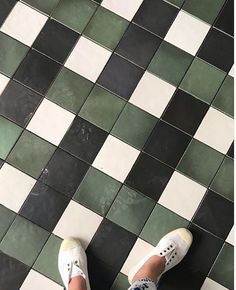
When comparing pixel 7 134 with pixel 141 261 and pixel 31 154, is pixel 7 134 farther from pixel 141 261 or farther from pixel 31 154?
pixel 141 261

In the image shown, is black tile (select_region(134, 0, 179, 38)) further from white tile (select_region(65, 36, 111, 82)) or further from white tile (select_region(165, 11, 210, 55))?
white tile (select_region(65, 36, 111, 82))

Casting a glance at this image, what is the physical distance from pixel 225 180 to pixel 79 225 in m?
0.54

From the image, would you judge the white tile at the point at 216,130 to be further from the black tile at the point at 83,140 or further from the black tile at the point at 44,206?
the black tile at the point at 44,206

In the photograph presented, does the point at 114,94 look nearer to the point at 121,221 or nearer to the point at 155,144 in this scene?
the point at 155,144

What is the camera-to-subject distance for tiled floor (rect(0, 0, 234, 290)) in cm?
147

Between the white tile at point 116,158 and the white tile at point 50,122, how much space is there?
157mm

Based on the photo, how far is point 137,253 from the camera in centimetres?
147

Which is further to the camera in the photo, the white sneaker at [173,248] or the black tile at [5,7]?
the black tile at [5,7]

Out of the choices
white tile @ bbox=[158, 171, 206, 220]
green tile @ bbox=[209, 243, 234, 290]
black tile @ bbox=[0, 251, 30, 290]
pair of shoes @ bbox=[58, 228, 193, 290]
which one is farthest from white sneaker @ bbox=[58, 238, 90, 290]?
green tile @ bbox=[209, 243, 234, 290]

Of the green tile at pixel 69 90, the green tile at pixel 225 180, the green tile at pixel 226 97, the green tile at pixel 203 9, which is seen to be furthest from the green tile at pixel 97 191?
the green tile at pixel 203 9

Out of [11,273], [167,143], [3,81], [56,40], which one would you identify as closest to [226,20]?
[167,143]

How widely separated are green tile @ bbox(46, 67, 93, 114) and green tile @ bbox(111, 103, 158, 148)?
0.51 ft

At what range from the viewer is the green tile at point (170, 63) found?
1.56 metres

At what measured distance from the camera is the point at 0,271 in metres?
1.44
